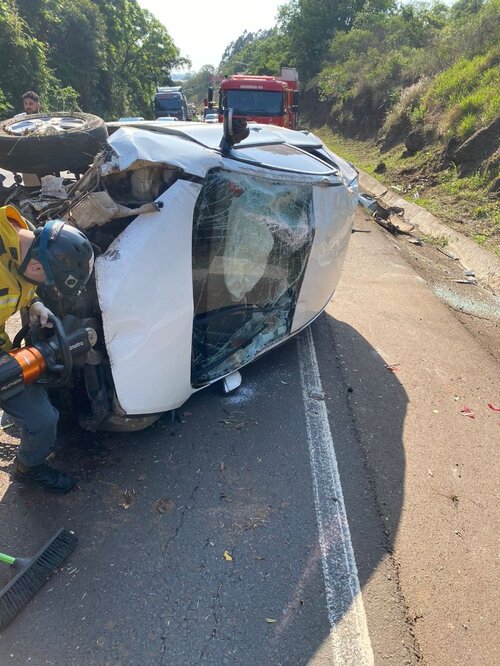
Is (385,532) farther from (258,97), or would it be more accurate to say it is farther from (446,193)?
(258,97)

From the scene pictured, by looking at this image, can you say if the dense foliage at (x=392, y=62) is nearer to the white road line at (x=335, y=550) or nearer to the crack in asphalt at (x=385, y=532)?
the crack in asphalt at (x=385, y=532)

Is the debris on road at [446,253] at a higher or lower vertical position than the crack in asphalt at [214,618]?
lower

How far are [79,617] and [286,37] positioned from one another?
4967cm

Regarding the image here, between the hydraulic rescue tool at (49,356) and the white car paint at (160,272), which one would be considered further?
the white car paint at (160,272)

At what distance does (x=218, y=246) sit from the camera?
10.4ft

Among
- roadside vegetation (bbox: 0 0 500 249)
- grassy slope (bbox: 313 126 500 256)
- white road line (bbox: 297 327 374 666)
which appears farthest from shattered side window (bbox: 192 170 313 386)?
roadside vegetation (bbox: 0 0 500 249)

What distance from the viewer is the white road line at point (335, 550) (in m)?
2.09

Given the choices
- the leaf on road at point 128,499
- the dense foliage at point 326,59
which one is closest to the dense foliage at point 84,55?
the dense foliage at point 326,59

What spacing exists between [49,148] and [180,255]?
1.35m

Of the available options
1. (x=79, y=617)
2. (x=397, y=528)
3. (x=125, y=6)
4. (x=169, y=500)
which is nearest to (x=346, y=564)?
(x=397, y=528)

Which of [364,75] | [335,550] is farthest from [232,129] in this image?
[364,75]

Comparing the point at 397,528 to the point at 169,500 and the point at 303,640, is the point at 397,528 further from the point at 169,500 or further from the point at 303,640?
the point at 169,500

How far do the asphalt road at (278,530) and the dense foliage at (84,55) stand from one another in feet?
50.4

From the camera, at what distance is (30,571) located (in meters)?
2.19
